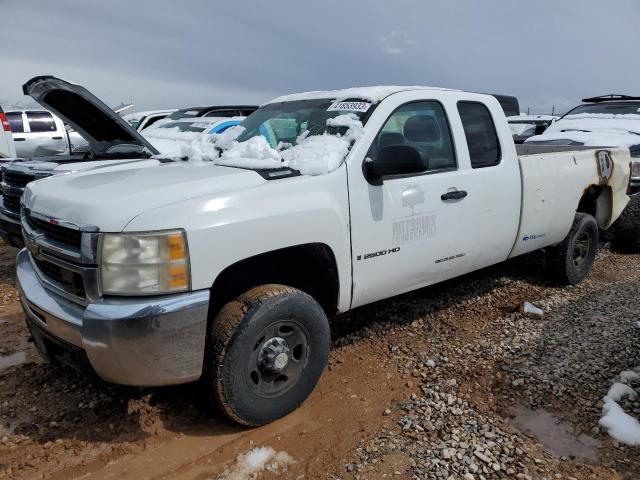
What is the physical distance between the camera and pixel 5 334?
Result: 4176mm

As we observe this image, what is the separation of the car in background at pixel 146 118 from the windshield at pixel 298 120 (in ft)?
22.5

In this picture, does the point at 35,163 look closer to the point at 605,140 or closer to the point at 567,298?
the point at 567,298

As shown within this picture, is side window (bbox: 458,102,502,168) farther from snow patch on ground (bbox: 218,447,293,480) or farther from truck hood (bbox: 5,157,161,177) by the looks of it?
truck hood (bbox: 5,157,161,177)

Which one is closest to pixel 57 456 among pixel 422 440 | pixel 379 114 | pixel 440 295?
pixel 422 440

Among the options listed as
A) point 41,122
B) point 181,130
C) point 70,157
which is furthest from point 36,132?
point 70,157

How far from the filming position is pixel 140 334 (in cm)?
237

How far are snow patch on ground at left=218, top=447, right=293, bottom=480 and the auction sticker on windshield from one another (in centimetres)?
218

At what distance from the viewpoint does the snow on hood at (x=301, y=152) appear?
10.2ft

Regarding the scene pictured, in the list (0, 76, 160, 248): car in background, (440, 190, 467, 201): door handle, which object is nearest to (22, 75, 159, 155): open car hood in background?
(0, 76, 160, 248): car in background

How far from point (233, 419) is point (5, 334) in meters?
2.49

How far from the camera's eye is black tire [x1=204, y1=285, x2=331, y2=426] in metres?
2.67

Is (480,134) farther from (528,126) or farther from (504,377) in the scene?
(528,126)

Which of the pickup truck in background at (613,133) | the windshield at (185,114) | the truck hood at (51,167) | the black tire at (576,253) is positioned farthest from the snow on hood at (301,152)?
the windshield at (185,114)

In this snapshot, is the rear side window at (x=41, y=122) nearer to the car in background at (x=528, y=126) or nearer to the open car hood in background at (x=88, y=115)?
the open car hood in background at (x=88, y=115)
